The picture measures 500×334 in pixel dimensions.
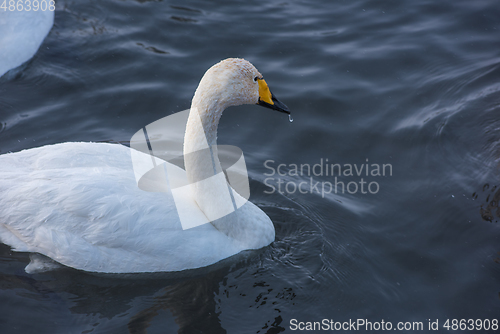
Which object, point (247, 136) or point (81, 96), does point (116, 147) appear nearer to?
point (247, 136)

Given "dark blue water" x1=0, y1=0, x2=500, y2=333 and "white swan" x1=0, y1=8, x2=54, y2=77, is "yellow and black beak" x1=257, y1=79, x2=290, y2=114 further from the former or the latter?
"white swan" x1=0, y1=8, x2=54, y2=77

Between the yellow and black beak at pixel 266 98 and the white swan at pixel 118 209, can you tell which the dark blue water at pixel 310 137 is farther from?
the yellow and black beak at pixel 266 98

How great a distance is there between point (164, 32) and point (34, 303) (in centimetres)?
632

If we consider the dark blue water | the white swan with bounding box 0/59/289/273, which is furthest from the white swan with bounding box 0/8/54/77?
the white swan with bounding box 0/59/289/273

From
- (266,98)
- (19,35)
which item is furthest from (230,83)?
(19,35)

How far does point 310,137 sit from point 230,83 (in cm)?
277

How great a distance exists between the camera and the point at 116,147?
5.63 meters

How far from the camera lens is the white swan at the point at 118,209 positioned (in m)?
4.89

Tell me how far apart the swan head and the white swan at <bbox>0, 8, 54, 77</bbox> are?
4.95 meters

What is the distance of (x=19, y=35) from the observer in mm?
8617

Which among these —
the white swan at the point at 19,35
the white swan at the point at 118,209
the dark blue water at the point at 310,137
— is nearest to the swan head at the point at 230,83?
the white swan at the point at 118,209

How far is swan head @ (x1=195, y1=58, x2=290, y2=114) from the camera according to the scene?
491 centimetres

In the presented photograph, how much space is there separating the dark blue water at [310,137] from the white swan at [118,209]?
1.02 ft

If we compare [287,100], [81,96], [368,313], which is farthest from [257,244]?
[81,96]
